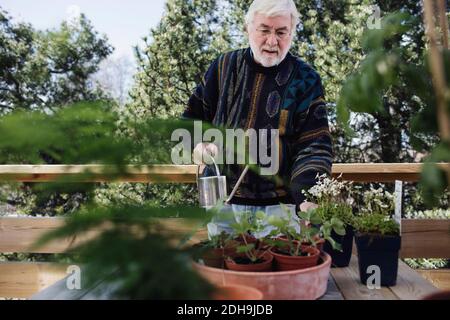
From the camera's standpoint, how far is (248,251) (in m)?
1.08

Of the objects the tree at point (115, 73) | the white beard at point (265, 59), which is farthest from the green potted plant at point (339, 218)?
the tree at point (115, 73)

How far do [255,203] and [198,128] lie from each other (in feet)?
4.35

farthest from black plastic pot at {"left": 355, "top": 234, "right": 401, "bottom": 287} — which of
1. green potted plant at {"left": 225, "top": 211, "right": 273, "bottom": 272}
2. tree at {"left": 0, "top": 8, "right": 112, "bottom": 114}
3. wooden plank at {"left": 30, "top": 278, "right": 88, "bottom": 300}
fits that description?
tree at {"left": 0, "top": 8, "right": 112, "bottom": 114}

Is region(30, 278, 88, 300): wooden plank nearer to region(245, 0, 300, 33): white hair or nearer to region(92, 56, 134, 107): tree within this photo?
region(245, 0, 300, 33): white hair

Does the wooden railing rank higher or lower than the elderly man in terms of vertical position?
lower

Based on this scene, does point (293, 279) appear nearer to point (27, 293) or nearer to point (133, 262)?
point (133, 262)

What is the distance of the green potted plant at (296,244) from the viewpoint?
3.44 ft

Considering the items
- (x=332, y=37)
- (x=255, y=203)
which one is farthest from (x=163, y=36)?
(x=255, y=203)

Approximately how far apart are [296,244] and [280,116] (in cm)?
81

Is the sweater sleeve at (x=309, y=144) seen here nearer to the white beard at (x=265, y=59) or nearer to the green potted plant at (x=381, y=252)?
the white beard at (x=265, y=59)

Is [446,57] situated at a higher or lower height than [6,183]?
higher

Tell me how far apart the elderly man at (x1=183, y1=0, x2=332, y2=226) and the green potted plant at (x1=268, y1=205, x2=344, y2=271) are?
0.55 metres

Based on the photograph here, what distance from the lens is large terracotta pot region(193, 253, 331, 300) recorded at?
95 centimetres

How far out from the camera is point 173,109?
7.14 meters
